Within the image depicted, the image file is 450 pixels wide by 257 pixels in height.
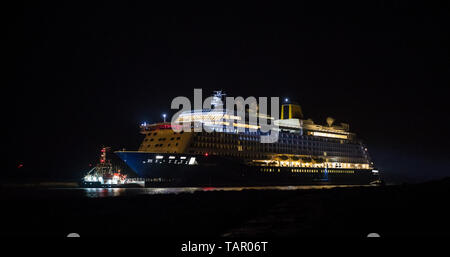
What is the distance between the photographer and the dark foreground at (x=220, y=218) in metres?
20.2

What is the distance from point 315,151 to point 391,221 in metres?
56.3

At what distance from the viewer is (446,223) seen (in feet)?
Answer: 68.7

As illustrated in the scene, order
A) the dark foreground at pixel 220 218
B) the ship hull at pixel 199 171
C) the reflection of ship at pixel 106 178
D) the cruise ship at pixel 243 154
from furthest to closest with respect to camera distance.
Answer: the reflection of ship at pixel 106 178 → the cruise ship at pixel 243 154 → the ship hull at pixel 199 171 → the dark foreground at pixel 220 218

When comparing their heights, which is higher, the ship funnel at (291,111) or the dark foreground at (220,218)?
the ship funnel at (291,111)

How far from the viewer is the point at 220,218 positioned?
83.3 ft

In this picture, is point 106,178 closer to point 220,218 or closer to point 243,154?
point 243,154

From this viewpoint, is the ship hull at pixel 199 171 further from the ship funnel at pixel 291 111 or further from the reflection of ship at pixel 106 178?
the ship funnel at pixel 291 111

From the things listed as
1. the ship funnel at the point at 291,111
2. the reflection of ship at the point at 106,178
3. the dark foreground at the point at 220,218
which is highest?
the ship funnel at the point at 291,111

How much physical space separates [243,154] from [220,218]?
37.8 m

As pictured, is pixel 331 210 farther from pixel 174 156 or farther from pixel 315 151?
pixel 315 151

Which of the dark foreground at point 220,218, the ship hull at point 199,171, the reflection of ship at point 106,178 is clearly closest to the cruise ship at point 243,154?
the ship hull at point 199,171

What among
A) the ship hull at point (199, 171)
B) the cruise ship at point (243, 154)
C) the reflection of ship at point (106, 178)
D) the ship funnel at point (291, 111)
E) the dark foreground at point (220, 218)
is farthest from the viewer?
the ship funnel at point (291, 111)

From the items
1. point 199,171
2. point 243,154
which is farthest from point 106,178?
point 243,154
